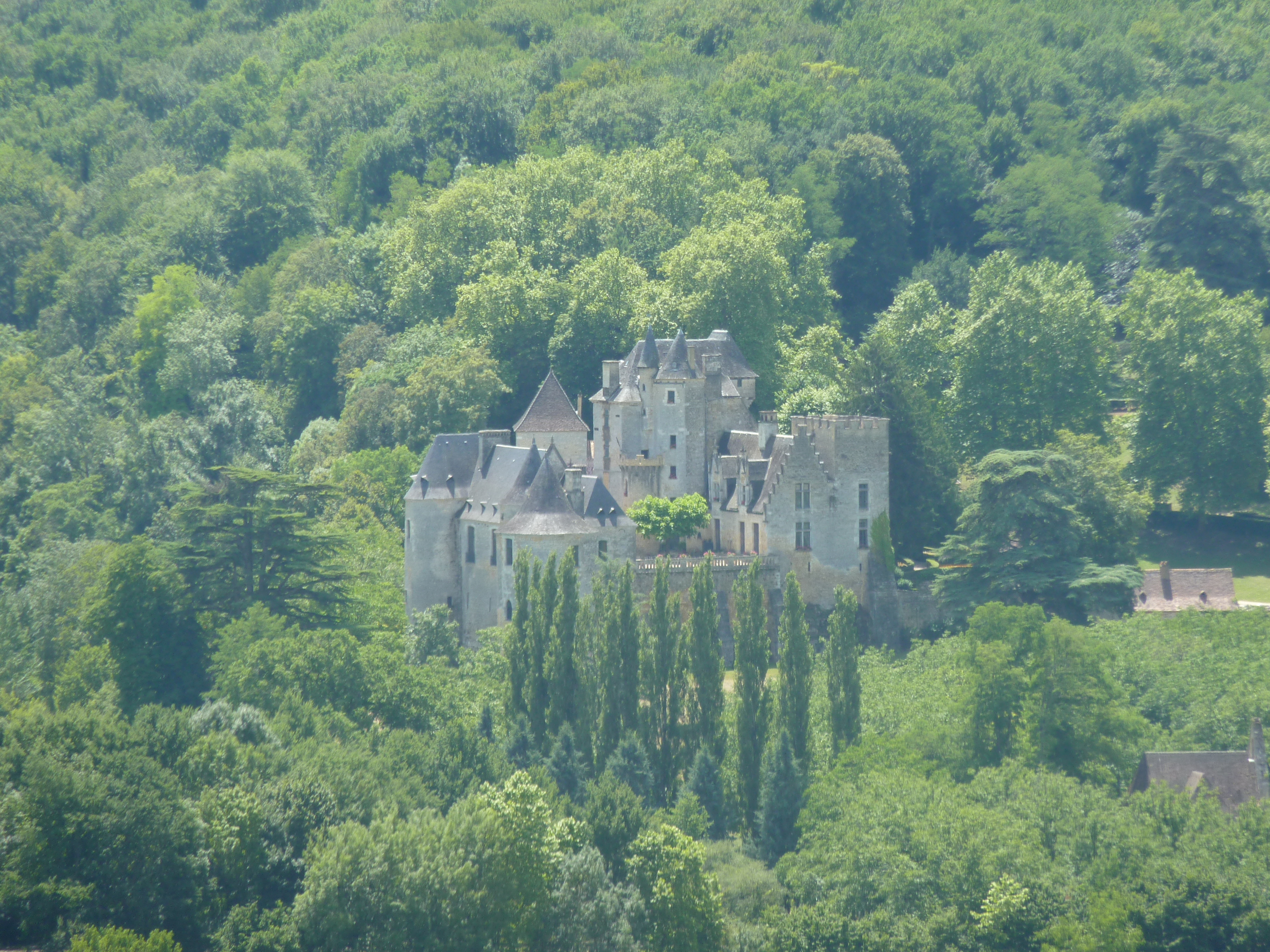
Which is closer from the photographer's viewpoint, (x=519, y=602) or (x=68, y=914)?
(x=68, y=914)

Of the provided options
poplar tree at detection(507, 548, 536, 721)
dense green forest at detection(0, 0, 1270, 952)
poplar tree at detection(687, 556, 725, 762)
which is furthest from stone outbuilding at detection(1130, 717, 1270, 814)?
poplar tree at detection(507, 548, 536, 721)

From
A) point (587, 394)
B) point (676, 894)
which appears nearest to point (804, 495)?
point (587, 394)

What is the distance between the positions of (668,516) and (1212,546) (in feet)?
73.4

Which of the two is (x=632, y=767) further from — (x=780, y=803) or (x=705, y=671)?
(x=780, y=803)

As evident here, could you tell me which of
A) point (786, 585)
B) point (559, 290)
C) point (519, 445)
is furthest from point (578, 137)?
point (786, 585)

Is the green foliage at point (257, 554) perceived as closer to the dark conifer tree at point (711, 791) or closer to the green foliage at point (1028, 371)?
the dark conifer tree at point (711, 791)

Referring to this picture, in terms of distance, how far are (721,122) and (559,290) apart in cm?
2431

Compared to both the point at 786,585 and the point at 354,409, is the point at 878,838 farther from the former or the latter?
the point at 354,409

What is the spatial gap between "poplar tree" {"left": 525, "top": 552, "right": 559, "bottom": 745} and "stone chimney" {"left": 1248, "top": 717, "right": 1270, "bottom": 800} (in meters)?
18.5

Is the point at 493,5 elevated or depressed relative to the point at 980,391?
elevated

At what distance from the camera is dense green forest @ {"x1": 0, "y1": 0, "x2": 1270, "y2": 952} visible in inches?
1853

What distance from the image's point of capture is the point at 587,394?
8569cm

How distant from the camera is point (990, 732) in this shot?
5784cm

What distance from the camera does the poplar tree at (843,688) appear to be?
57.9m
